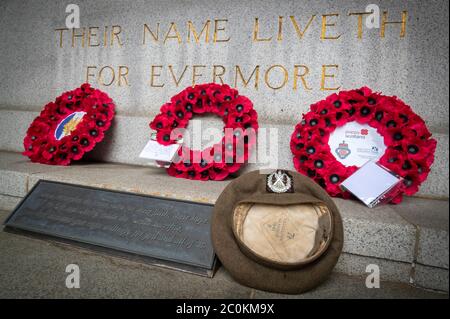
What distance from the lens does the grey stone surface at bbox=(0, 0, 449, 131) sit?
189 cm

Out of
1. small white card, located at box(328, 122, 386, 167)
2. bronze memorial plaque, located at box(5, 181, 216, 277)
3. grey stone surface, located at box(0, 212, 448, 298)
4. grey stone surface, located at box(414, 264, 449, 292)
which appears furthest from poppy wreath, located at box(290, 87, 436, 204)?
bronze memorial plaque, located at box(5, 181, 216, 277)

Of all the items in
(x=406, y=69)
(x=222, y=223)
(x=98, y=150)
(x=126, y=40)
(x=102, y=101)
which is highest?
(x=126, y=40)

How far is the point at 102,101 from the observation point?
2486 mm

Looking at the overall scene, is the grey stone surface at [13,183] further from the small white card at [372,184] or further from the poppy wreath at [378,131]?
the small white card at [372,184]

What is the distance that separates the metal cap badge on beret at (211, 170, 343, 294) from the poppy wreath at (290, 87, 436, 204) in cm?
48

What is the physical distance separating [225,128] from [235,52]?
0.73 m

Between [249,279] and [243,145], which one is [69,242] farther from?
[243,145]

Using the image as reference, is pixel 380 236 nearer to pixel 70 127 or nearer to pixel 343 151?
pixel 343 151

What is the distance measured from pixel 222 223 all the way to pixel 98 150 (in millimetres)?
1888

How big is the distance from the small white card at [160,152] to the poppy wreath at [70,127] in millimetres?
559

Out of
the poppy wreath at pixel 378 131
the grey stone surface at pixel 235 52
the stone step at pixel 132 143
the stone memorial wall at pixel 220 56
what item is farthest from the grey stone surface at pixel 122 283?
the grey stone surface at pixel 235 52

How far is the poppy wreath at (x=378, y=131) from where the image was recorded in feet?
5.02
